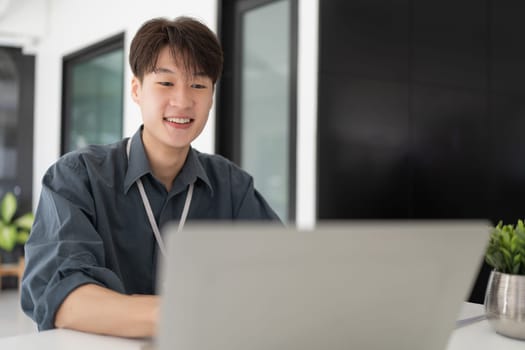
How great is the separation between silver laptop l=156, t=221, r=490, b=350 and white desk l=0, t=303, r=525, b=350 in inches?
16.9

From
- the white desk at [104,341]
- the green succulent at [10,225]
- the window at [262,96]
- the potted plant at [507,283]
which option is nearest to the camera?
the white desk at [104,341]

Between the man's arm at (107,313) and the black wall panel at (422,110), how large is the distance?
2.20 meters

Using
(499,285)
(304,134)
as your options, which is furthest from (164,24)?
(304,134)

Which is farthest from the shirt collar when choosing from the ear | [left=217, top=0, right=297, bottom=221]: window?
[left=217, top=0, right=297, bottom=221]: window

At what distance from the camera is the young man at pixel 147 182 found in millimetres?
1419

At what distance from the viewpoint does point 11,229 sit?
6688 millimetres

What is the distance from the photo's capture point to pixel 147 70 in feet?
5.39

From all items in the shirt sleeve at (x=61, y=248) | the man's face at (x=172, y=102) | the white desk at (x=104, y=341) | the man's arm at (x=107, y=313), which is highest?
the man's face at (x=172, y=102)

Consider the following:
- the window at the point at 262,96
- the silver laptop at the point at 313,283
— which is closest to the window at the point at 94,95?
the window at the point at 262,96

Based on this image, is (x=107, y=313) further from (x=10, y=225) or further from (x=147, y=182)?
(x=10, y=225)

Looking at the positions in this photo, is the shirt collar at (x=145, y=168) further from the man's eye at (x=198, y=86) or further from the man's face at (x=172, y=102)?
the man's eye at (x=198, y=86)

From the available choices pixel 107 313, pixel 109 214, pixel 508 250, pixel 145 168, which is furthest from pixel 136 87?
pixel 508 250

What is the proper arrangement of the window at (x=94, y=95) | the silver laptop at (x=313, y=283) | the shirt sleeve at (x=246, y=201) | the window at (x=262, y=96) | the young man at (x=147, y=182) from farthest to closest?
the window at (x=94, y=95) → the window at (x=262, y=96) → the shirt sleeve at (x=246, y=201) → the young man at (x=147, y=182) → the silver laptop at (x=313, y=283)

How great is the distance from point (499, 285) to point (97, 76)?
5428 mm
